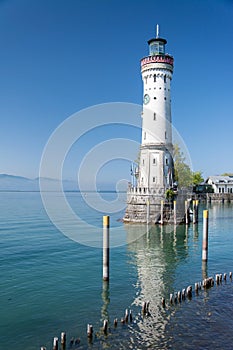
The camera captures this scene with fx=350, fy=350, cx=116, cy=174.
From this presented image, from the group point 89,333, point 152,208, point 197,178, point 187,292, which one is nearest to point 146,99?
point 152,208

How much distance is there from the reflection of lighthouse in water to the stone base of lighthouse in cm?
212

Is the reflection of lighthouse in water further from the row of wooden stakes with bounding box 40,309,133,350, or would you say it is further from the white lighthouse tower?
the white lighthouse tower

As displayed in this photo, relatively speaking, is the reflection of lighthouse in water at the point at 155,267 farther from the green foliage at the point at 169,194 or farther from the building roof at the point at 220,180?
the building roof at the point at 220,180

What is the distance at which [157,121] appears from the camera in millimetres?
51875

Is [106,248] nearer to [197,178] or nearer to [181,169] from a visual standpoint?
[181,169]

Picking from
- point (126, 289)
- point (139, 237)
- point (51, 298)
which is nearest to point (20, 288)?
point (51, 298)

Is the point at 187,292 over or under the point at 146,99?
under

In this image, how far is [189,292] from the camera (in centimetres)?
1847

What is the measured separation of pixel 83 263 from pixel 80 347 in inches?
571

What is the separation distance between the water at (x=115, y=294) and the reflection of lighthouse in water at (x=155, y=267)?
45 mm

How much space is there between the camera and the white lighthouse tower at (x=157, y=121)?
51.4 m

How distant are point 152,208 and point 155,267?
23.1m

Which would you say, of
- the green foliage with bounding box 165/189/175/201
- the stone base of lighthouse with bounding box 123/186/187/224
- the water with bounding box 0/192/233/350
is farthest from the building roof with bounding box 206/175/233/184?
the water with bounding box 0/192/233/350

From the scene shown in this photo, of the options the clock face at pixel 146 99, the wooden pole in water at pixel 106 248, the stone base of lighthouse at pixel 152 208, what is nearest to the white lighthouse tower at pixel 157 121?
the clock face at pixel 146 99
